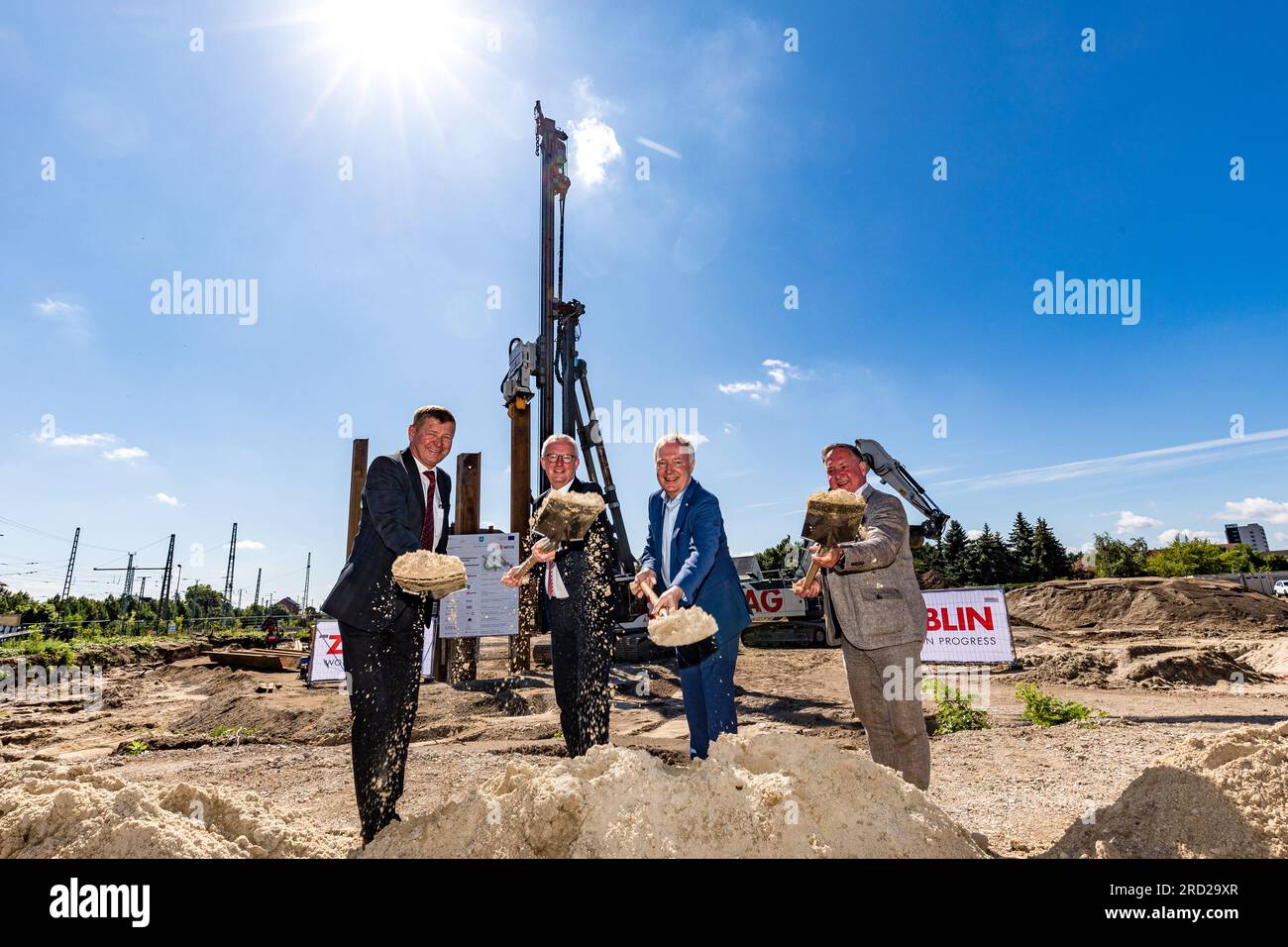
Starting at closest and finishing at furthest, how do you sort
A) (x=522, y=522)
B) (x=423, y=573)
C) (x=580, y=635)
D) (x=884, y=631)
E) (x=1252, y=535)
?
1. (x=423, y=573)
2. (x=884, y=631)
3. (x=580, y=635)
4. (x=522, y=522)
5. (x=1252, y=535)

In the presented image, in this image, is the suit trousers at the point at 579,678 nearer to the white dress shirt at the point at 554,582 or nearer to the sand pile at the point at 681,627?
the white dress shirt at the point at 554,582

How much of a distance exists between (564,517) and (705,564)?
75cm

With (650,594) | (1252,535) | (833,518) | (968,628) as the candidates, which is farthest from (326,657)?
(1252,535)

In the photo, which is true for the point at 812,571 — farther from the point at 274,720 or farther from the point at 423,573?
the point at 274,720

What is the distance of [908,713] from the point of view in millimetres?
2680

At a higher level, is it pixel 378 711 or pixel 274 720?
pixel 378 711

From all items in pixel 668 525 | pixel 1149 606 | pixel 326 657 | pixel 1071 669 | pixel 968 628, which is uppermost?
pixel 668 525

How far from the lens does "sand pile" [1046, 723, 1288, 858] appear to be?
189 centimetres

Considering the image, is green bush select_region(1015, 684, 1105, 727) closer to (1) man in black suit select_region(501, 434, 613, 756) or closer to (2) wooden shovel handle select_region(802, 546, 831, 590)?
(2) wooden shovel handle select_region(802, 546, 831, 590)

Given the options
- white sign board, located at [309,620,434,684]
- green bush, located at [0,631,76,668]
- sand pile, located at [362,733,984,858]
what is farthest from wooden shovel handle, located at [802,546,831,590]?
green bush, located at [0,631,76,668]

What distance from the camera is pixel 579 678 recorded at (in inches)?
124

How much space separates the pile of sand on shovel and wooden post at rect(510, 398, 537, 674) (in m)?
6.51
